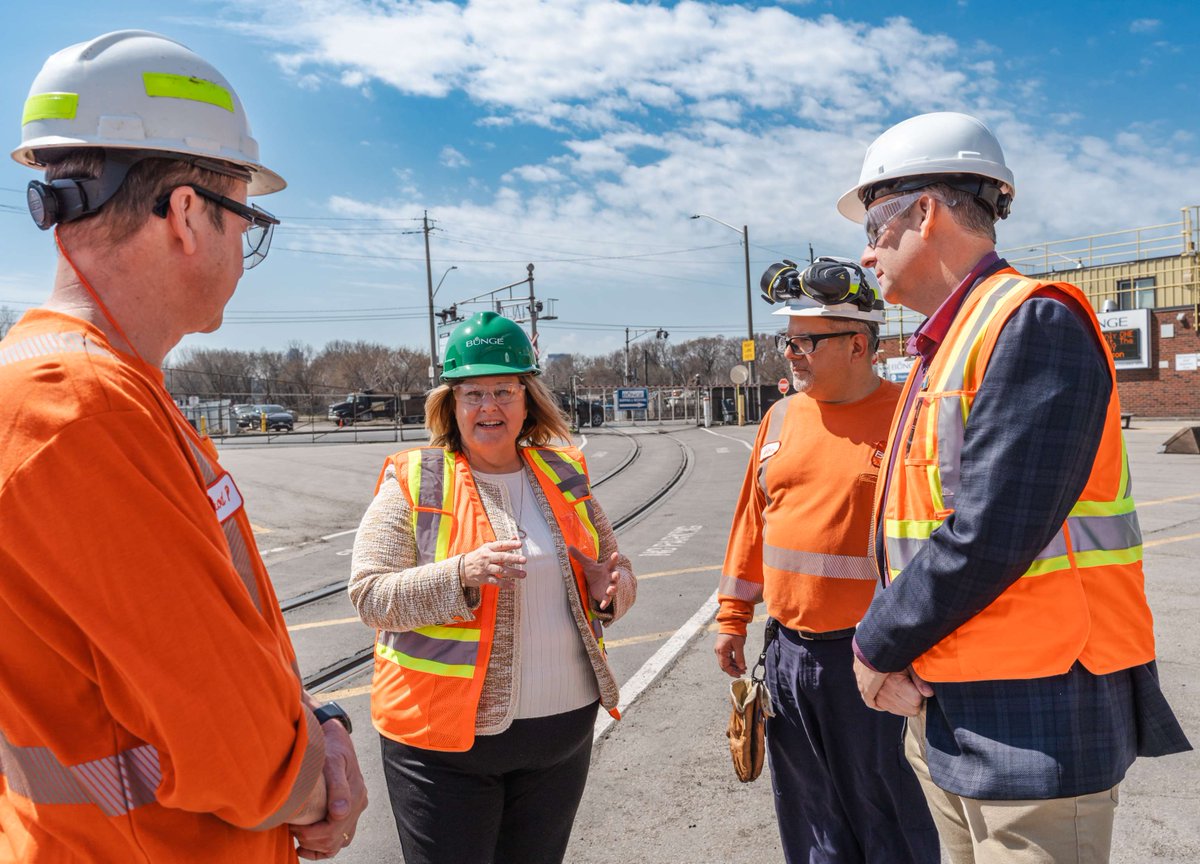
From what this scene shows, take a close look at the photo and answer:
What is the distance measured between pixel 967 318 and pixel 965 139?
0.52 m

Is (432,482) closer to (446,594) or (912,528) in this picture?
(446,594)

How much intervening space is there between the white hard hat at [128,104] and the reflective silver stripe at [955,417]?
152 centimetres

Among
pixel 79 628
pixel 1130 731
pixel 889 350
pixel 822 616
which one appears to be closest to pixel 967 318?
pixel 1130 731

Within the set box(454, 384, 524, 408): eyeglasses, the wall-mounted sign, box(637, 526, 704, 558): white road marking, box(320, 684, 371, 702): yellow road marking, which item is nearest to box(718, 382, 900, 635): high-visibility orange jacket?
box(454, 384, 524, 408): eyeglasses

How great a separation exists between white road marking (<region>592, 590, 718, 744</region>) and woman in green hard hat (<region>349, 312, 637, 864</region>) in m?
1.81

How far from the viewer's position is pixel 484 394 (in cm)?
281

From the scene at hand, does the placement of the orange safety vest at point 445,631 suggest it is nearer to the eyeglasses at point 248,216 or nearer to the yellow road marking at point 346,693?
the eyeglasses at point 248,216

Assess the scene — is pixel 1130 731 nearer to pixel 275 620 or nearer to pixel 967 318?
pixel 967 318

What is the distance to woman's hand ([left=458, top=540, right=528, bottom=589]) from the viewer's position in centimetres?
228

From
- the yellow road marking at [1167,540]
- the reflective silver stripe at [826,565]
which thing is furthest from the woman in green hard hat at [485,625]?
the yellow road marking at [1167,540]

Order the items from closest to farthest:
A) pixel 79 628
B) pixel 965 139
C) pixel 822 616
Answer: pixel 79 628 → pixel 965 139 → pixel 822 616

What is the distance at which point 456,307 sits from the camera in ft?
134

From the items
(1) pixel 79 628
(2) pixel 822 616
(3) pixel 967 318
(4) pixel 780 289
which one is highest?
(4) pixel 780 289

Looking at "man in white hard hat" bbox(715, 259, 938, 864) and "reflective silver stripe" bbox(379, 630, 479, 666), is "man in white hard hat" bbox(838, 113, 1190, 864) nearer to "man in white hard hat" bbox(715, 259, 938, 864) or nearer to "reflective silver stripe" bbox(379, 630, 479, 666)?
"man in white hard hat" bbox(715, 259, 938, 864)
